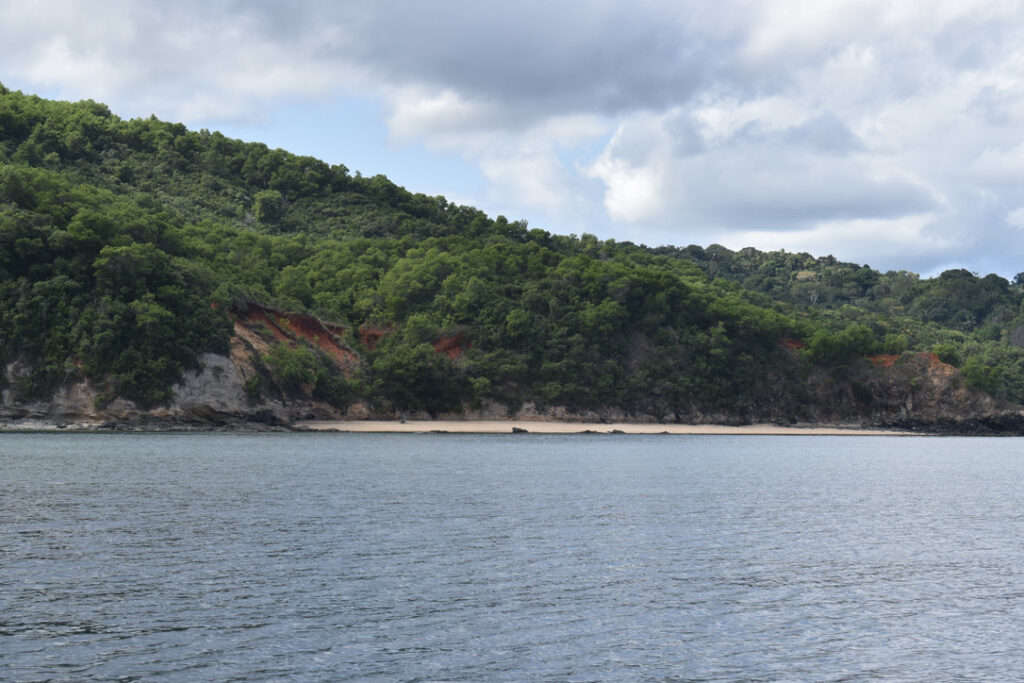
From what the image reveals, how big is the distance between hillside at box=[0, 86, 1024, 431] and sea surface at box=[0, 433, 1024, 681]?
130 ft

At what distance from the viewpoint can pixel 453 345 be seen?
119062 millimetres

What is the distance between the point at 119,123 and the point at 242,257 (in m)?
58.9

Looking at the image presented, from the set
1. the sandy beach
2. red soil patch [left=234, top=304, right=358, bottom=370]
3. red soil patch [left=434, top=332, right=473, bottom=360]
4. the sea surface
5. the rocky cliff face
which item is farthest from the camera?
Answer: red soil patch [left=434, top=332, right=473, bottom=360]

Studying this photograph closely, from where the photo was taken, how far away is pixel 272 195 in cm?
15300

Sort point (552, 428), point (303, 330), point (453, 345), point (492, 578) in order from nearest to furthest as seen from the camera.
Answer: point (492, 578) < point (303, 330) < point (552, 428) < point (453, 345)

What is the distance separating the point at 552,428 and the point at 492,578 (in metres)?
90.7

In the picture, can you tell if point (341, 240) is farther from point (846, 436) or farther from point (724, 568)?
point (724, 568)

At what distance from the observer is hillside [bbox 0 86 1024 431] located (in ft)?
283

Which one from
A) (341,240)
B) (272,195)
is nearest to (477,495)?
(341,240)

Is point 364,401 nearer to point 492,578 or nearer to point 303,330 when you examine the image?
point 303,330

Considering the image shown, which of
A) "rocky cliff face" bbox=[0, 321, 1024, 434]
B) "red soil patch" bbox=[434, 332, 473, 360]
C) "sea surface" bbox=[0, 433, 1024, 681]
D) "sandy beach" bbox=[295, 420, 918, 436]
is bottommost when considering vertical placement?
"sea surface" bbox=[0, 433, 1024, 681]

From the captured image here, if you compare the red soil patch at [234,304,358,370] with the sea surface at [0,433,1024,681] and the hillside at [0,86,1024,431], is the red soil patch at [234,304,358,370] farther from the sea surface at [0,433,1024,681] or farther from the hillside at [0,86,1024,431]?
the sea surface at [0,433,1024,681]

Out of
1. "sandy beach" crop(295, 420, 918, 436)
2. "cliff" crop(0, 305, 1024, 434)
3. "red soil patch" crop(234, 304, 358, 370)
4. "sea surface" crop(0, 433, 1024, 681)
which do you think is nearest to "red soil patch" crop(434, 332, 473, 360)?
"cliff" crop(0, 305, 1024, 434)

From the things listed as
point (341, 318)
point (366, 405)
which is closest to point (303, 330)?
point (341, 318)
